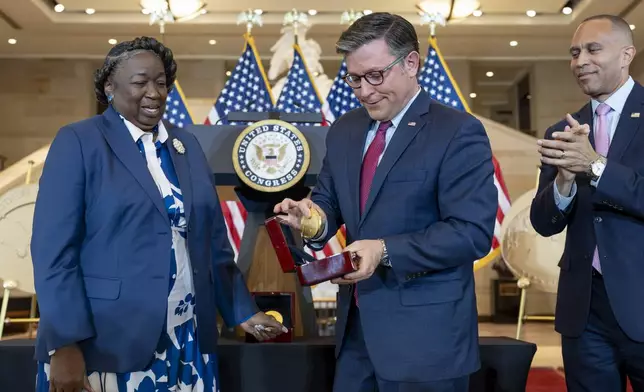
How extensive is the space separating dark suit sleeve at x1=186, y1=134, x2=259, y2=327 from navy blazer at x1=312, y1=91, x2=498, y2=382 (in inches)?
19.9

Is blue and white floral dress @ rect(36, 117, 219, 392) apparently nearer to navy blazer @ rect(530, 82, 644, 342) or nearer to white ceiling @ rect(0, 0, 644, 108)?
navy blazer @ rect(530, 82, 644, 342)

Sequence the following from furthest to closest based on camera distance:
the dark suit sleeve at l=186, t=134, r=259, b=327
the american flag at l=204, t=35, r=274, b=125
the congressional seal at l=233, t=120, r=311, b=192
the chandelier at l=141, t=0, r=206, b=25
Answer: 1. the chandelier at l=141, t=0, r=206, b=25
2. the american flag at l=204, t=35, r=274, b=125
3. the congressional seal at l=233, t=120, r=311, b=192
4. the dark suit sleeve at l=186, t=134, r=259, b=327

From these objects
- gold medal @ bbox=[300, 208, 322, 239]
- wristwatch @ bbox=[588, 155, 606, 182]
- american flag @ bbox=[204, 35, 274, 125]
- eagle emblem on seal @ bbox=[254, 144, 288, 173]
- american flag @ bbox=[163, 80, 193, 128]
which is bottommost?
gold medal @ bbox=[300, 208, 322, 239]

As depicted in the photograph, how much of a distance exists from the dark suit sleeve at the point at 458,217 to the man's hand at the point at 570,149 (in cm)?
22

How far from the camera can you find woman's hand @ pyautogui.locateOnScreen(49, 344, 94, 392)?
5.48 feet

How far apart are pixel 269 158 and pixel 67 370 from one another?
142cm

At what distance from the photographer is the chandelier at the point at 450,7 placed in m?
10.5

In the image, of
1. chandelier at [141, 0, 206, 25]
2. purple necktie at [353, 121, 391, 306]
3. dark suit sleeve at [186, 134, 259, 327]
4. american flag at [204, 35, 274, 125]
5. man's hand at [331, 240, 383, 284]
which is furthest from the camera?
chandelier at [141, 0, 206, 25]

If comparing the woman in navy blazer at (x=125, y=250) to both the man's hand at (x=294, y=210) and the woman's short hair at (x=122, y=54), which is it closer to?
the woman's short hair at (x=122, y=54)

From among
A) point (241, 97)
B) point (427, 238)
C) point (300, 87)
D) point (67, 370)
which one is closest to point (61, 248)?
point (67, 370)

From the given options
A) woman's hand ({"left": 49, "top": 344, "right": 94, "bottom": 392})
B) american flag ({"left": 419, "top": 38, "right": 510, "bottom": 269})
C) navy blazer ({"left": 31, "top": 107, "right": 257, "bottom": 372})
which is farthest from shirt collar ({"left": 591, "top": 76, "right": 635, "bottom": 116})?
american flag ({"left": 419, "top": 38, "right": 510, "bottom": 269})

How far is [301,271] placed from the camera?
1.57 meters

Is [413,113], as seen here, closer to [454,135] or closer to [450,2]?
[454,135]

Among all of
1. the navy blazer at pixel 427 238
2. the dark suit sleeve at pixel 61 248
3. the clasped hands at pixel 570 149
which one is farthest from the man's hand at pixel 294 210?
the clasped hands at pixel 570 149
